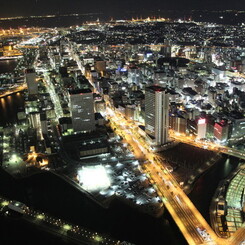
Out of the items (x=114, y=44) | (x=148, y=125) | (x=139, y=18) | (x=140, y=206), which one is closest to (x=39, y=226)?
(x=140, y=206)

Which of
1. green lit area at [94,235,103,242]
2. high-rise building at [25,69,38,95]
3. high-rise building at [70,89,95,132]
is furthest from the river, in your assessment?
high-rise building at [25,69,38,95]

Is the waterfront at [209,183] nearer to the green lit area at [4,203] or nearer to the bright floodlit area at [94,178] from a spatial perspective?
the bright floodlit area at [94,178]

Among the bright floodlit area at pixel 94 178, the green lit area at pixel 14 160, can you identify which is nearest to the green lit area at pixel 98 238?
the bright floodlit area at pixel 94 178

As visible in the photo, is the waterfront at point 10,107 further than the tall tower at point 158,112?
Yes

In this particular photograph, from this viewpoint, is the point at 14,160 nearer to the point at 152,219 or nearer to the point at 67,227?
the point at 67,227

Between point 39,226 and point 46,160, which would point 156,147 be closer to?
point 46,160

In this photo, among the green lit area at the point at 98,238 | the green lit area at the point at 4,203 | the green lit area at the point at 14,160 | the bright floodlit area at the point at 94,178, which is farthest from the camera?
the green lit area at the point at 14,160

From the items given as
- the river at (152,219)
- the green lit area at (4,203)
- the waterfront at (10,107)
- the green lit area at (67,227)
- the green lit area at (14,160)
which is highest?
the waterfront at (10,107)

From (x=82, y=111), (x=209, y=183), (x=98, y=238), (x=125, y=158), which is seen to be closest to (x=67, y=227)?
(x=98, y=238)

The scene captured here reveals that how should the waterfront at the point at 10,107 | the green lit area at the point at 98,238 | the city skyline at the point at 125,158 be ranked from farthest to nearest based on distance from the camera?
1. the waterfront at the point at 10,107
2. the city skyline at the point at 125,158
3. the green lit area at the point at 98,238
